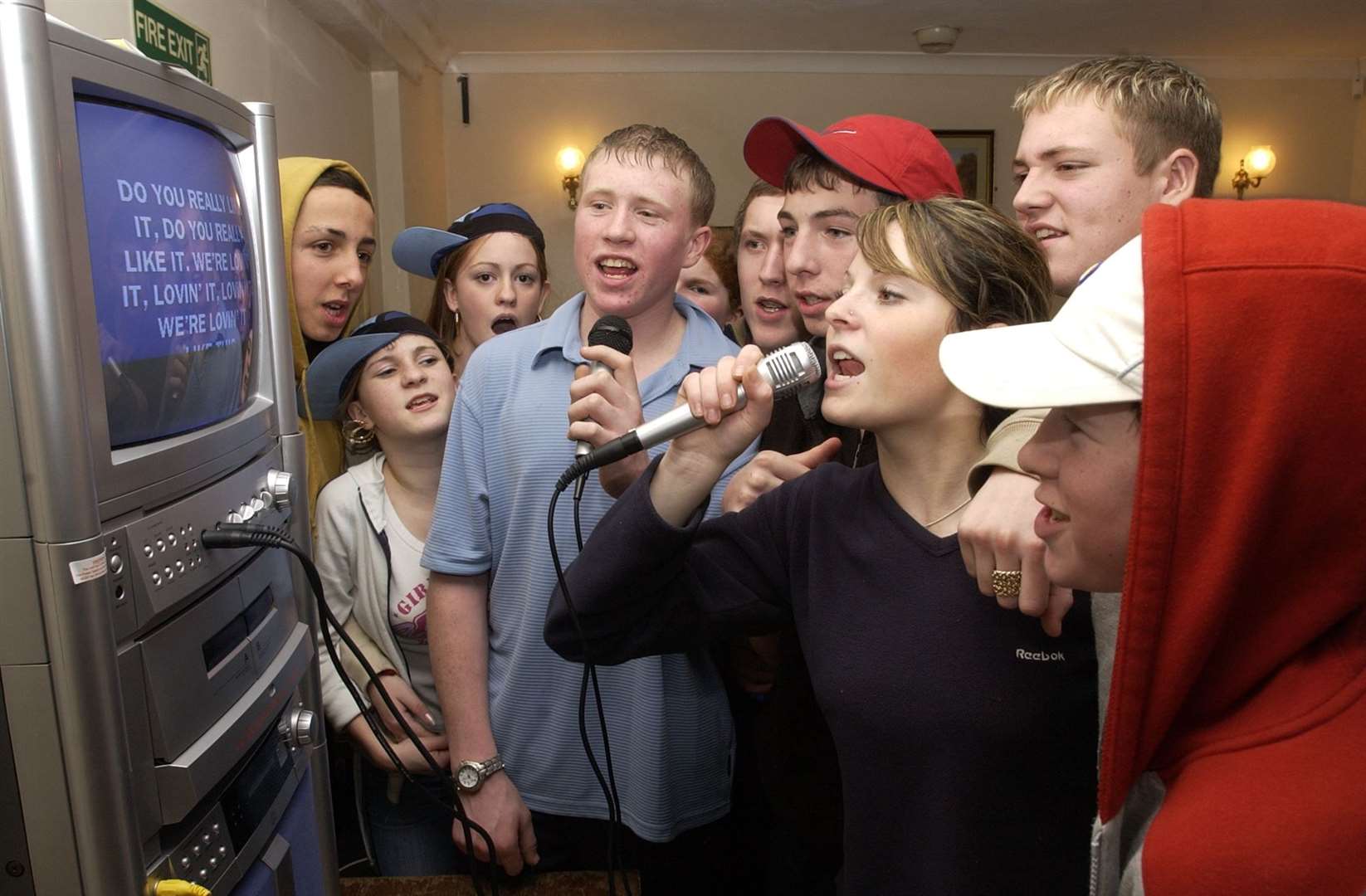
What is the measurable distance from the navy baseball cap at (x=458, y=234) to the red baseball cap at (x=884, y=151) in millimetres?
945

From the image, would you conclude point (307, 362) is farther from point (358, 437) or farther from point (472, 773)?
point (472, 773)

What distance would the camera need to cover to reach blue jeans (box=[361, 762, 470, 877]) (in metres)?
1.79

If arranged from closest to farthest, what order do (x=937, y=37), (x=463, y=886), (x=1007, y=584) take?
(x=1007, y=584) → (x=463, y=886) → (x=937, y=37)

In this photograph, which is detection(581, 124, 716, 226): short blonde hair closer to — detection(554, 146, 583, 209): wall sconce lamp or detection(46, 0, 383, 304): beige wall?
detection(46, 0, 383, 304): beige wall

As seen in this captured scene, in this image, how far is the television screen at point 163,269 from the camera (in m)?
0.78

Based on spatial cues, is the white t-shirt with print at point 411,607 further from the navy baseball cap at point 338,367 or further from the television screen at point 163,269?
the television screen at point 163,269

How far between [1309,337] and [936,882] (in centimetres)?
71

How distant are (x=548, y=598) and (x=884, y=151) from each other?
95 cm

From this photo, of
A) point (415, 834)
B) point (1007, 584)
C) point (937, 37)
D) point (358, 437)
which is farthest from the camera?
point (937, 37)

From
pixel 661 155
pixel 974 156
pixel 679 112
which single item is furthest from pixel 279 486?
pixel 974 156

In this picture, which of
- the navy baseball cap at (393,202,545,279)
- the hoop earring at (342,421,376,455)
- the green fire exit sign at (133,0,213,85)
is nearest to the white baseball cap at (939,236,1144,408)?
the hoop earring at (342,421,376,455)

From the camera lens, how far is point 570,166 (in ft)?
21.5

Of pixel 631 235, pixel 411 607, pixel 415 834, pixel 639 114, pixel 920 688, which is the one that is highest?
pixel 639 114

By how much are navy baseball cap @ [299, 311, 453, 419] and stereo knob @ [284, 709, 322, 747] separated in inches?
37.6
